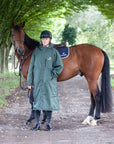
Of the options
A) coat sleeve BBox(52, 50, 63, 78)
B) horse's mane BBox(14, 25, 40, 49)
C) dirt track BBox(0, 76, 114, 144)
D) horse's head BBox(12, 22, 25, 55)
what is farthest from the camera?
horse's mane BBox(14, 25, 40, 49)

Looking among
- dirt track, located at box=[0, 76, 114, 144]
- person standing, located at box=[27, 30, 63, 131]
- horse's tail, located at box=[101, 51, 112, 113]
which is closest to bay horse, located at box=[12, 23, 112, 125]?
horse's tail, located at box=[101, 51, 112, 113]

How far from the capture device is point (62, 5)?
582 inches

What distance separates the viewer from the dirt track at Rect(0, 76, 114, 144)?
15.7ft

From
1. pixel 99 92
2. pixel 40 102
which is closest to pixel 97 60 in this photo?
pixel 99 92

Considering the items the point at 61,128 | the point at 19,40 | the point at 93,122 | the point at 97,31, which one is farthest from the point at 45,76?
the point at 97,31

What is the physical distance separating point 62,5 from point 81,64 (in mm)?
8972

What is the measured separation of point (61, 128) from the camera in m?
6.07

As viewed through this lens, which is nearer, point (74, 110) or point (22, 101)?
point (74, 110)

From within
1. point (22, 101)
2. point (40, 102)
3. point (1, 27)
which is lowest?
point (22, 101)

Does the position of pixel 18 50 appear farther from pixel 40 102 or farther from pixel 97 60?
pixel 97 60

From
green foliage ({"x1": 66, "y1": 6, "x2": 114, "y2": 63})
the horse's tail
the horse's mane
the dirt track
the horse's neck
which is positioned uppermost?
green foliage ({"x1": 66, "y1": 6, "x2": 114, "y2": 63})

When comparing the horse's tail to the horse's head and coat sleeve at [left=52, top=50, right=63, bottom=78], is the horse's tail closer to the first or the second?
coat sleeve at [left=52, top=50, right=63, bottom=78]

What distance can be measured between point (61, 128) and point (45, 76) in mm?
1334

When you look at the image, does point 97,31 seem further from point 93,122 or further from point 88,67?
point 93,122
